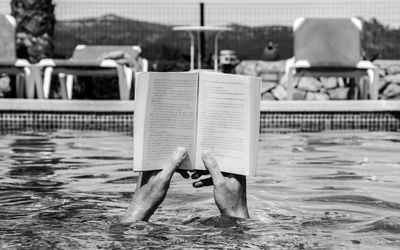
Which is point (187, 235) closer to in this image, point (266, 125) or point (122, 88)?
point (266, 125)

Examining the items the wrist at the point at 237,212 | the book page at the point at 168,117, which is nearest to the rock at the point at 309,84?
the wrist at the point at 237,212

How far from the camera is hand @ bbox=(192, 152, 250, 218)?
3.27m

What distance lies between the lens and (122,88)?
11039 mm

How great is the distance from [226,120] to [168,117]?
21 centimetres

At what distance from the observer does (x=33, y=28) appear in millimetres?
13805

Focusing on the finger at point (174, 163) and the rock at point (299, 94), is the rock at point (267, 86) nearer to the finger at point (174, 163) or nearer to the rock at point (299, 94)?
the rock at point (299, 94)

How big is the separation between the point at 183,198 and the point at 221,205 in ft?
4.31

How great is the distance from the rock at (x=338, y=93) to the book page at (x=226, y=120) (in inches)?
382

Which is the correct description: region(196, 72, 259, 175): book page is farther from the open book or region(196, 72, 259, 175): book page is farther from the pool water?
the pool water

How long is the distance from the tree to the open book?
1069 centimetres

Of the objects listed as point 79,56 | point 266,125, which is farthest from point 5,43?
point 266,125

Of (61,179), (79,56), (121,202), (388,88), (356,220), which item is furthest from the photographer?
(388,88)

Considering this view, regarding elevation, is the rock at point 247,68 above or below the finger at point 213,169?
below

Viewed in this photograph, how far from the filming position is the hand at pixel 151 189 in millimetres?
3258
